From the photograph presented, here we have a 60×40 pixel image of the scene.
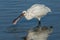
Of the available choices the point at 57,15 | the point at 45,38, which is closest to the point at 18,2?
the point at 57,15

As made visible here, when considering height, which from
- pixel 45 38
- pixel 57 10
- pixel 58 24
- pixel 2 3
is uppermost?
pixel 2 3

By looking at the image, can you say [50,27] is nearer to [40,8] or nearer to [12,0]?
[40,8]

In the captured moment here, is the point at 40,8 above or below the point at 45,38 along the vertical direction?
above

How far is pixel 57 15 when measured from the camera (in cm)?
727

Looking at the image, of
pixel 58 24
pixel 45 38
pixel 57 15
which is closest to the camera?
pixel 45 38

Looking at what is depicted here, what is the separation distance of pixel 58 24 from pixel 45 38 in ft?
3.60

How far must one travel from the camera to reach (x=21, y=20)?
23.2 ft

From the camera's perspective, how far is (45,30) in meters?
6.27

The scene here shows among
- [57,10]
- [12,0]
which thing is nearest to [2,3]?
[12,0]

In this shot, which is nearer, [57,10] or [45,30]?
[45,30]

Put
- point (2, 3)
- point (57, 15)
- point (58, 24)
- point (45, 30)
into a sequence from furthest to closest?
point (2, 3) → point (57, 15) → point (58, 24) → point (45, 30)

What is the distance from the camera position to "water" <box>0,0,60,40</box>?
6.07 meters

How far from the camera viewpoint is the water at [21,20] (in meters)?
6.07

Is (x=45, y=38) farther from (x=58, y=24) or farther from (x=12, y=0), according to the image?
(x=12, y=0)
